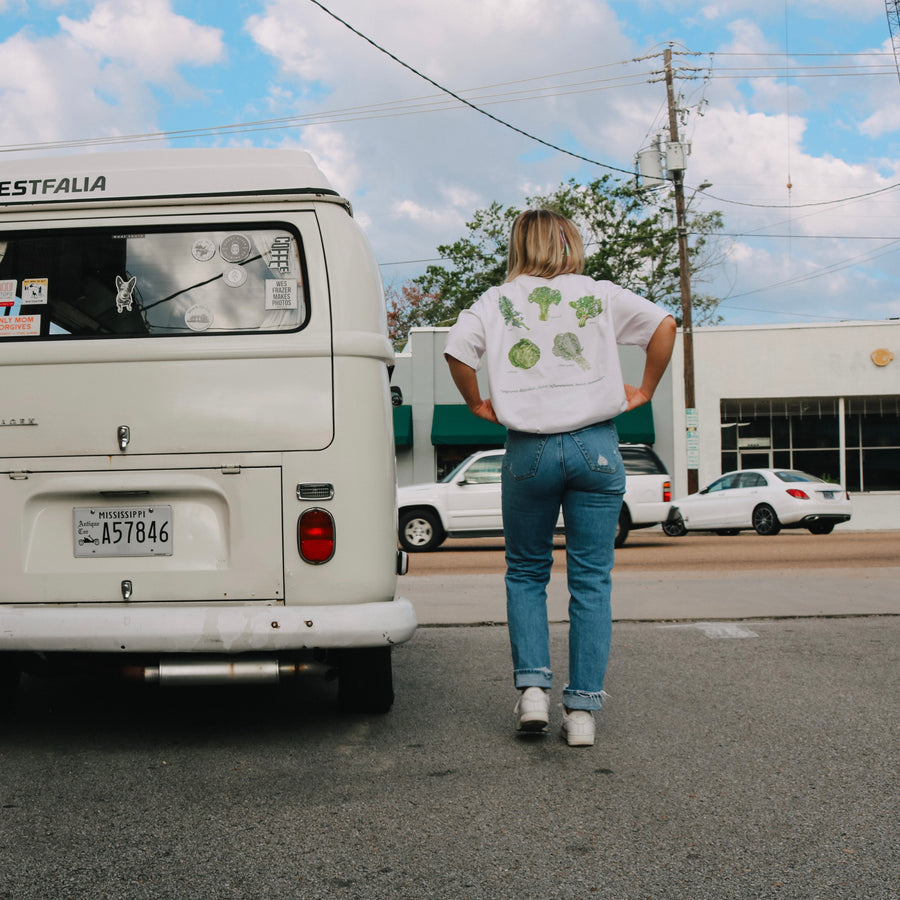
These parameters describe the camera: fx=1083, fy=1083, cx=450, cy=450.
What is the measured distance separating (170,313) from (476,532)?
1268 cm

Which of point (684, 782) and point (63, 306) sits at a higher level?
point (63, 306)

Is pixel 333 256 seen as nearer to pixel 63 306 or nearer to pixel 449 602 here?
pixel 63 306

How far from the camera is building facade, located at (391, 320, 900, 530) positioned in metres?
27.2

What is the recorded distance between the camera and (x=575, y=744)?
4043mm

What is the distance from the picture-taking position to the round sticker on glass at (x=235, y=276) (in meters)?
4.15

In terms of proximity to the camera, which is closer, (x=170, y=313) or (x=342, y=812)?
(x=342, y=812)

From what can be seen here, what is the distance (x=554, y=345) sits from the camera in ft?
13.3

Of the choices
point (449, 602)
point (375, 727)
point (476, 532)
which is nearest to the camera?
point (375, 727)

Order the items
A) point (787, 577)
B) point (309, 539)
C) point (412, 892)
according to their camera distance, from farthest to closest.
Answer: point (787, 577)
point (309, 539)
point (412, 892)

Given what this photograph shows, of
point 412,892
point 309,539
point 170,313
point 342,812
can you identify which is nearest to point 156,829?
point 342,812

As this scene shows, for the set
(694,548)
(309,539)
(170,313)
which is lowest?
(694,548)

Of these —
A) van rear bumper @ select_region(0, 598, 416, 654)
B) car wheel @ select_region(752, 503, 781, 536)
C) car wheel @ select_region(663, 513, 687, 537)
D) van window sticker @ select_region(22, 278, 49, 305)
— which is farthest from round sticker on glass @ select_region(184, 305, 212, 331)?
car wheel @ select_region(663, 513, 687, 537)

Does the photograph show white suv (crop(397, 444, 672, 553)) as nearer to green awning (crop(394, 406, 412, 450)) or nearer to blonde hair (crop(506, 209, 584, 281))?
green awning (crop(394, 406, 412, 450))

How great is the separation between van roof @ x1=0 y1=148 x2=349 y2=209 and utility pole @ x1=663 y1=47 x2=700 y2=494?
70.2 ft
